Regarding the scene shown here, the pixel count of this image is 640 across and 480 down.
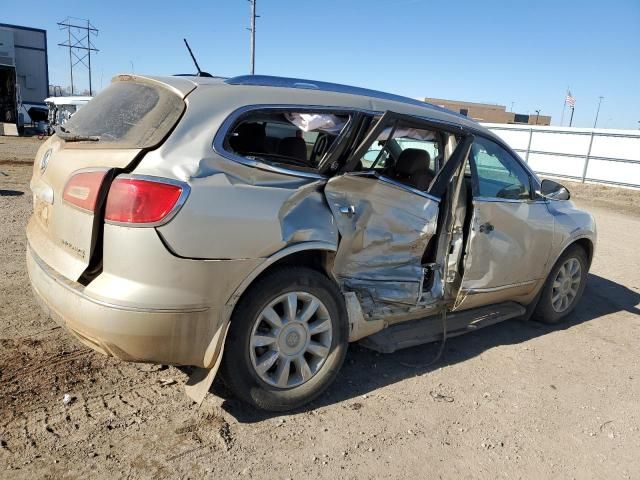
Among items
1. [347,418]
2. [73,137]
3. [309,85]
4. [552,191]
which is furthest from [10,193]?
[552,191]

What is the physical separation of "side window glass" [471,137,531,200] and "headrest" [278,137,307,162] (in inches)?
57.0

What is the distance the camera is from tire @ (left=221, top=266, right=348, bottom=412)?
2.85 m

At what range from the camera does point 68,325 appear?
276 centimetres

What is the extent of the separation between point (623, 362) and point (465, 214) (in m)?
1.95

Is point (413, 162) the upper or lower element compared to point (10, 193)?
upper

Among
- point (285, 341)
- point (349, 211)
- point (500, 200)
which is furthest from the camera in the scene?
point (500, 200)

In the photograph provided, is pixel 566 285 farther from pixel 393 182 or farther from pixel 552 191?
pixel 393 182

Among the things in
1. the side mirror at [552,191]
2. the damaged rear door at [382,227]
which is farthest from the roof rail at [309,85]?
the side mirror at [552,191]

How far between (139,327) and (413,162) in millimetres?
2377

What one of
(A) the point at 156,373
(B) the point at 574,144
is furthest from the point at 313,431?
(B) the point at 574,144

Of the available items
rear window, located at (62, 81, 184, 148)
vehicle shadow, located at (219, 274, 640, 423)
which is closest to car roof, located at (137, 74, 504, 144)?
rear window, located at (62, 81, 184, 148)

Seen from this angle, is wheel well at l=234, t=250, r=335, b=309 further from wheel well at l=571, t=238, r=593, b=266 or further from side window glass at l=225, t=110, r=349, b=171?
wheel well at l=571, t=238, r=593, b=266

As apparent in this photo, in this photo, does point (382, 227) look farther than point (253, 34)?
No

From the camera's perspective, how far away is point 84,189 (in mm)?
2633
